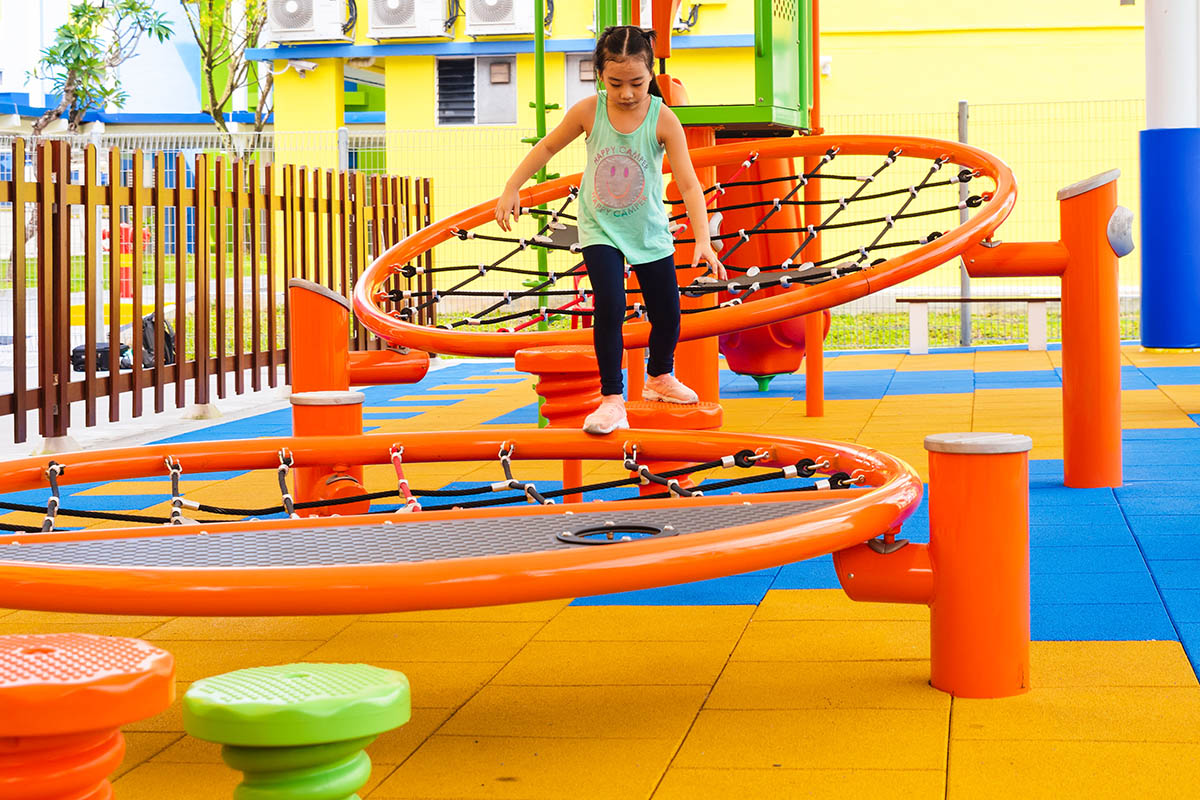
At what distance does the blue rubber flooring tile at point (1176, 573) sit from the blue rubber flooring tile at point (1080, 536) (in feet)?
1.02

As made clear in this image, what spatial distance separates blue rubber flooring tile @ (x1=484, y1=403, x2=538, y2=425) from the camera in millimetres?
8367

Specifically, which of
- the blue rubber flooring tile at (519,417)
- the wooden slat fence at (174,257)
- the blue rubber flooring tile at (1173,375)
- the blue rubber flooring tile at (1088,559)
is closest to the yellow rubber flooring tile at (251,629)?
the blue rubber flooring tile at (1088,559)

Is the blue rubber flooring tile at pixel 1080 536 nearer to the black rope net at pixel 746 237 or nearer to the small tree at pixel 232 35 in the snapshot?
the black rope net at pixel 746 237

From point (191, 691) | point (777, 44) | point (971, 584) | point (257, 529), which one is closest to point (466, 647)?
point (257, 529)

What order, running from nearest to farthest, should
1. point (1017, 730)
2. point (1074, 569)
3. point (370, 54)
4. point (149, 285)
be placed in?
point (1017, 730)
point (1074, 569)
point (149, 285)
point (370, 54)

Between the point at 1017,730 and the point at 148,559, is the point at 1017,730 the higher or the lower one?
the lower one

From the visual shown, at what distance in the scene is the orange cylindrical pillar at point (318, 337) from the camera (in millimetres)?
5246

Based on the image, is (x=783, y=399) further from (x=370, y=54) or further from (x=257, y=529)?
(x=370, y=54)

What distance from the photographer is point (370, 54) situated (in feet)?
70.8

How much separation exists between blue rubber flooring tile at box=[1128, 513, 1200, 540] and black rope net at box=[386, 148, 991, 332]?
49.0 inches

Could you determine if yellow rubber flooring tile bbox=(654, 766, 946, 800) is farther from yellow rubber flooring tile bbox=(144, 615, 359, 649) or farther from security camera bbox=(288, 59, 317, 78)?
security camera bbox=(288, 59, 317, 78)

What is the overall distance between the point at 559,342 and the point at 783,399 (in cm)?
449

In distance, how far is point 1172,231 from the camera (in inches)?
343

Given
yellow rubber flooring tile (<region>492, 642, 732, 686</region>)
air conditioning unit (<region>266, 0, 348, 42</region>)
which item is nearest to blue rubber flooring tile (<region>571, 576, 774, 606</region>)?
yellow rubber flooring tile (<region>492, 642, 732, 686</region>)
